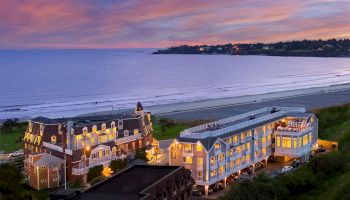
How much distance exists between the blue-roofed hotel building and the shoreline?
1202 inches

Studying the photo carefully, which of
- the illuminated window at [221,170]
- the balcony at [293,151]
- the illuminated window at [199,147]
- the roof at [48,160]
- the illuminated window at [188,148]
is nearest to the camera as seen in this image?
the illuminated window at [199,147]

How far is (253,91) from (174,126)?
62656mm

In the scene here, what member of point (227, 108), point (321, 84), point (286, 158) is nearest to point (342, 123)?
Answer: point (286, 158)

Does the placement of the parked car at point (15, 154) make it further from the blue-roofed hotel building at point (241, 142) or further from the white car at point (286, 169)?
the white car at point (286, 169)

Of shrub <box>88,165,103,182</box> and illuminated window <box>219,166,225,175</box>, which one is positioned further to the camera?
shrub <box>88,165,103,182</box>

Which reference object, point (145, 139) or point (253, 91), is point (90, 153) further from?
point (253, 91)

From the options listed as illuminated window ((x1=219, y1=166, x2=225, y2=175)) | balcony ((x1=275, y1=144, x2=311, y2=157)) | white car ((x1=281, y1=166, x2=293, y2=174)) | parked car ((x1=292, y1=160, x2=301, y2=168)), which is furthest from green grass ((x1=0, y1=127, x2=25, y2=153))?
parked car ((x1=292, y1=160, x2=301, y2=168))

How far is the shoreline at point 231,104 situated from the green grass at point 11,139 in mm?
21380

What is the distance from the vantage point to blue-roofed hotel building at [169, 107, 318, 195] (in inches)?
1724

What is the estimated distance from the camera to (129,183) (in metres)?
27.3

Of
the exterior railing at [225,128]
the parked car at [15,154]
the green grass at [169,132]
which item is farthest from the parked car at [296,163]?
the parked car at [15,154]

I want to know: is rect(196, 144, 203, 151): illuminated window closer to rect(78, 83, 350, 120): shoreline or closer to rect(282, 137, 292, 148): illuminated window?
rect(282, 137, 292, 148): illuminated window

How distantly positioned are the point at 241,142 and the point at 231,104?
57.2 meters

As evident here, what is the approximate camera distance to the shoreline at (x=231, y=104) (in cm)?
9181
